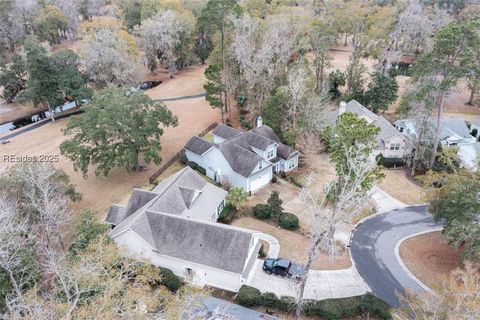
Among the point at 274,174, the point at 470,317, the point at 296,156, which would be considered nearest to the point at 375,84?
the point at 296,156

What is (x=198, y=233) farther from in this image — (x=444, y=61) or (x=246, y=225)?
(x=444, y=61)

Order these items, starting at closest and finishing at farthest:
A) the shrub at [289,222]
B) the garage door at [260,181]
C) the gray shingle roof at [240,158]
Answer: the shrub at [289,222]
the gray shingle roof at [240,158]
the garage door at [260,181]

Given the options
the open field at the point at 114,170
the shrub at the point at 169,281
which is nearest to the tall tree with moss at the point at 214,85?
the open field at the point at 114,170

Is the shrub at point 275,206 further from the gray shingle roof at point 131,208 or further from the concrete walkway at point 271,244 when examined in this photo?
the gray shingle roof at point 131,208

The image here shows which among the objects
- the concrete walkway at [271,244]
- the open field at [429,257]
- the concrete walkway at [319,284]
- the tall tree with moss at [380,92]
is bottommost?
the open field at [429,257]

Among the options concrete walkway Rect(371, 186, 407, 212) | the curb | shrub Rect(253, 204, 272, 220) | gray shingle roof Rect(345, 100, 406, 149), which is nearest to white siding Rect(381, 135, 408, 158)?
gray shingle roof Rect(345, 100, 406, 149)

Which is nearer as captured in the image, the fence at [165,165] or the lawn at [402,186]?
the lawn at [402,186]

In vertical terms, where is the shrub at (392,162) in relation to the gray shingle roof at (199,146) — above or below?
below

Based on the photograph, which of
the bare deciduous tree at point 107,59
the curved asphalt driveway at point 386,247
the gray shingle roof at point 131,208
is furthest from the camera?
the bare deciduous tree at point 107,59

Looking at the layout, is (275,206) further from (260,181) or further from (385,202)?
(385,202)
